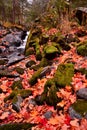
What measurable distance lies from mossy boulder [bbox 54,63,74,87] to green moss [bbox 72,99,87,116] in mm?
850

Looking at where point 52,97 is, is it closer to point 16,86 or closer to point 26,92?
point 26,92

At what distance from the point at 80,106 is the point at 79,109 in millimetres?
97

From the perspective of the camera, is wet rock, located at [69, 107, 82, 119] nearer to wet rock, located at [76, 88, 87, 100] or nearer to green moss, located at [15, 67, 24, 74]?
wet rock, located at [76, 88, 87, 100]

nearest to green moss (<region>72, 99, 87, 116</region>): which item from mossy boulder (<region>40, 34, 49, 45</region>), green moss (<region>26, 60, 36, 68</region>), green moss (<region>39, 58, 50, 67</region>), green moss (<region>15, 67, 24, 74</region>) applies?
green moss (<region>39, 58, 50, 67</region>)

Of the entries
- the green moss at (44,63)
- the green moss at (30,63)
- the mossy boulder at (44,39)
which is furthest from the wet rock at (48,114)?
the mossy boulder at (44,39)

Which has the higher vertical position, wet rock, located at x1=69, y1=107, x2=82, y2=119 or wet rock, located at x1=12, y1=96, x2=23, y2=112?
wet rock, located at x1=69, y1=107, x2=82, y2=119

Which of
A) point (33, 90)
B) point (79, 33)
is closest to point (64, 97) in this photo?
point (33, 90)

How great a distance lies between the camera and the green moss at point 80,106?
4.17 metres

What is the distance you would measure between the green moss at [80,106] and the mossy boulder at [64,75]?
85 centimetres

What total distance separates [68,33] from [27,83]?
4007 mm

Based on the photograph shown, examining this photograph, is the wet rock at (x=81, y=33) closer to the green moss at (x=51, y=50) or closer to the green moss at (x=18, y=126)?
the green moss at (x=51, y=50)

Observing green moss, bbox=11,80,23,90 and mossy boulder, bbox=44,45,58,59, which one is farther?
mossy boulder, bbox=44,45,58,59

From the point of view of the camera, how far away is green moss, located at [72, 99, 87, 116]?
4166mm

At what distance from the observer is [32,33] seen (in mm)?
11477
